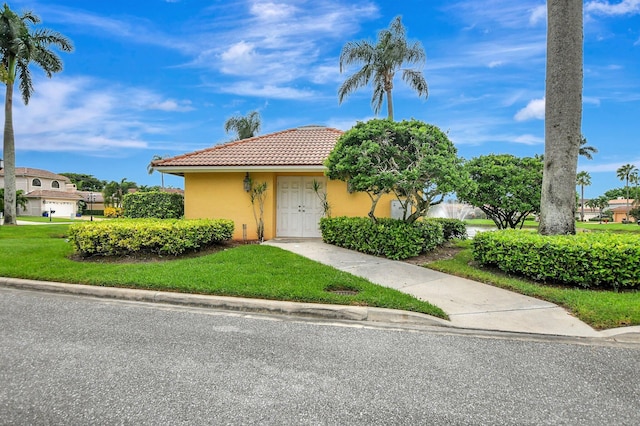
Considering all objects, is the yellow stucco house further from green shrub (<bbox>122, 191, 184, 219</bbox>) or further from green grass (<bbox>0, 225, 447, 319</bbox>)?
green grass (<bbox>0, 225, 447, 319</bbox>)

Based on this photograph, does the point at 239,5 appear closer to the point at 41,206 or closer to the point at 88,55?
the point at 88,55

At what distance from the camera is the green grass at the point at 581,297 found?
4793 mm

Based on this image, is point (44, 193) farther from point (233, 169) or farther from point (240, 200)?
point (233, 169)

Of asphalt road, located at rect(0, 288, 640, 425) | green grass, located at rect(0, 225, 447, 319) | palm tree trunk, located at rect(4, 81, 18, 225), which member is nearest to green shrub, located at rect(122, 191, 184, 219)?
green grass, located at rect(0, 225, 447, 319)

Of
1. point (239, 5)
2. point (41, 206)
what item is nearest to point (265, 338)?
point (239, 5)

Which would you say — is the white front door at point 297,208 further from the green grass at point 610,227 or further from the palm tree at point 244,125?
the palm tree at point 244,125

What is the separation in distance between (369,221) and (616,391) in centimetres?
718

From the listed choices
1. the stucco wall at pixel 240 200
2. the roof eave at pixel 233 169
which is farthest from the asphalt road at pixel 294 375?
the stucco wall at pixel 240 200

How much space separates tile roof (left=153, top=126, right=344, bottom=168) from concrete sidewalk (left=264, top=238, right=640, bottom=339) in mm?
4419

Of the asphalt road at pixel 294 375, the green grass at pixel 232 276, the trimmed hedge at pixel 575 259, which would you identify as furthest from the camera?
the trimmed hedge at pixel 575 259

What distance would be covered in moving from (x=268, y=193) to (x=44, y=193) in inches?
2240

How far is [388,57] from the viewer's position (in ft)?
65.4

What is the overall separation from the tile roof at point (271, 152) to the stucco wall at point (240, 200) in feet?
1.83

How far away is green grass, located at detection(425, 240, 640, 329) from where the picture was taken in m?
4.79
